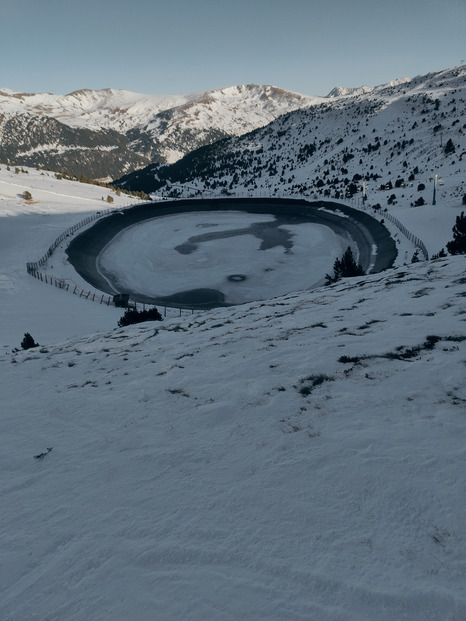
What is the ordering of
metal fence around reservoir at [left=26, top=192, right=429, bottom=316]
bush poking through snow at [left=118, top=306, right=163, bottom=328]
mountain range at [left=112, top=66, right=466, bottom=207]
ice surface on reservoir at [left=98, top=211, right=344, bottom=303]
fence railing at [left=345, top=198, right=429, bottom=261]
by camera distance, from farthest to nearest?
1. mountain range at [left=112, top=66, right=466, bottom=207]
2. ice surface on reservoir at [left=98, top=211, right=344, bottom=303]
3. fence railing at [left=345, top=198, right=429, bottom=261]
4. metal fence around reservoir at [left=26, top=192, right=429, bottom=316]
5. bush poking through snow at [left=118, top=306, right=163, bottom=328]

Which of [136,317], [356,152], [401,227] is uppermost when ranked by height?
[356,152]

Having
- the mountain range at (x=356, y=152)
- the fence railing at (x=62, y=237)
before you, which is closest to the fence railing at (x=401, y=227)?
the mountain range at (x=356, y=152)

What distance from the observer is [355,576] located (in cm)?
340

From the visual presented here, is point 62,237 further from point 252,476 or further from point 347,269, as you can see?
point 252,476

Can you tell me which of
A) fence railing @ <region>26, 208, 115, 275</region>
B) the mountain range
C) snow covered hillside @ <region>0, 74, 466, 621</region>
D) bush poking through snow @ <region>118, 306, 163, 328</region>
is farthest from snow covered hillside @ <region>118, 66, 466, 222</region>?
snow covered hillside @ <region>0, 74, 466, 621</region>

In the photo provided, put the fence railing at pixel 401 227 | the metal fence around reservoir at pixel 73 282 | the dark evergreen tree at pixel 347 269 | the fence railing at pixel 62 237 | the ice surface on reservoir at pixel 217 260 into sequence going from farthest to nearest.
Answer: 1. the fence railing at pixel 62 237
2. the ice surface on reservoir at pixel 217 260
3. the fence railing at pixel 401 227
4. the metal fence around reservoir at pixel 73 282
5. the dark evergreen tree at pixel 347 269

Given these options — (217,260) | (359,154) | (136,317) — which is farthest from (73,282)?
(359,154)

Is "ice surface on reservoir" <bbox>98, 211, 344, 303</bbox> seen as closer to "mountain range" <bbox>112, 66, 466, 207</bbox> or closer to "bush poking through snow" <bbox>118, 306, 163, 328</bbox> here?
"bush poking through snow" <bbox>118, 306, 163, 328</bbox>

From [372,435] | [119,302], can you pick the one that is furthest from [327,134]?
[372,435]

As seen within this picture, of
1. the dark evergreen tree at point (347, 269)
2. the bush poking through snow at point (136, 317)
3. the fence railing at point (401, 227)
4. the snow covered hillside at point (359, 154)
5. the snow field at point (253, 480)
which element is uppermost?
the snow covered hillside at point (359, 154)

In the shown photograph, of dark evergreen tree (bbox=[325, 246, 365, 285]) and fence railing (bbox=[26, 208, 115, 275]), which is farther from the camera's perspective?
fence railing (bbox=[26, 208, 115, 275])

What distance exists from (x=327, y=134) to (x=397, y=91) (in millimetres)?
36423

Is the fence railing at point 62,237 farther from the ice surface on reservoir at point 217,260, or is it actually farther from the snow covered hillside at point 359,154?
the snow covered hillside at point 359,154

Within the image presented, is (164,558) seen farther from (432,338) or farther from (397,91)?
(397,91)
